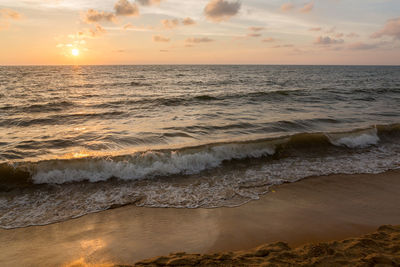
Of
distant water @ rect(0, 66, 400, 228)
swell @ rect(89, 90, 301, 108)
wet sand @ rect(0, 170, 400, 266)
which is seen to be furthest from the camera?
swell @ rect(89, 90, 301, 108)

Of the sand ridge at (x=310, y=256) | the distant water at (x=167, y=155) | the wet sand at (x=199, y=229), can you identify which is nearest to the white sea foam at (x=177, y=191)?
the distant water at (x=167, y=155)

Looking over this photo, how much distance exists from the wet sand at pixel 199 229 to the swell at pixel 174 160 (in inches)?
82.4

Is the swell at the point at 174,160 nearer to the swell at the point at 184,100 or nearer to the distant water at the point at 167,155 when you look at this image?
the distant water at the point at 167,155

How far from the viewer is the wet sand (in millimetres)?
4254

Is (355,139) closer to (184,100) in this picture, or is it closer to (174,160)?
(174,160)

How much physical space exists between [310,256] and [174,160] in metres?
5.16

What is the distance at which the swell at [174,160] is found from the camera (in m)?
7.30

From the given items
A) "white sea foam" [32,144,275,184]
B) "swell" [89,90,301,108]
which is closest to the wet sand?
"white sea foam" [32,144,275,184]

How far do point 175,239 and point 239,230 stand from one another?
1224mm

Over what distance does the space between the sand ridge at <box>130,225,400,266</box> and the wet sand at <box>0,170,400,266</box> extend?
37 centimetres

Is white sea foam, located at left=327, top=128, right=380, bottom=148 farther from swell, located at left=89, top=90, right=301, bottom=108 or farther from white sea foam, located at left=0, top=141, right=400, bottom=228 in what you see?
swell, located at left=89, top=90, right=301, bottom=108

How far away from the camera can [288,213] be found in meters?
5.47

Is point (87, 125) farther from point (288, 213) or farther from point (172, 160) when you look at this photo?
point (288, 213)

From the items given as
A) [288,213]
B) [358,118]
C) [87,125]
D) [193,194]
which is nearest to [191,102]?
[87,125]
